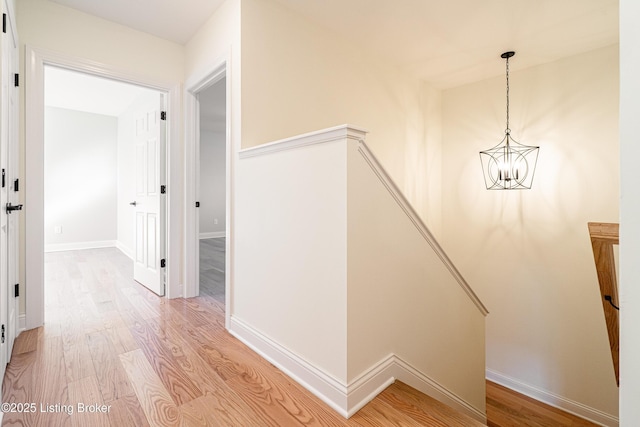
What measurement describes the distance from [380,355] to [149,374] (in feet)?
4.21

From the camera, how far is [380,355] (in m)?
1.54

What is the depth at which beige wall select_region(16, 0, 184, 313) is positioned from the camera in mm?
2193

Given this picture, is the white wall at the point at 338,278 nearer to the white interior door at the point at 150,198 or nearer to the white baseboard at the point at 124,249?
the white interior door at the point at 150,198

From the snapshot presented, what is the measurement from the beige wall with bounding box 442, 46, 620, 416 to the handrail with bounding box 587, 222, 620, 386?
92.8 inches

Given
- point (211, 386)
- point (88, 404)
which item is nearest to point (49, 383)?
point (88, 404)

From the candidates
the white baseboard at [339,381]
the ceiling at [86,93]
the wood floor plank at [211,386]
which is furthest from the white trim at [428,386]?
the ceiling at [86,93]

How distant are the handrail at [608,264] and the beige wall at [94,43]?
3.26 metres

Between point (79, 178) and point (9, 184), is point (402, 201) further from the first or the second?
point (79, 178)

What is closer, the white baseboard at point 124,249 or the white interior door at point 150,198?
the white interior door at point 150,198

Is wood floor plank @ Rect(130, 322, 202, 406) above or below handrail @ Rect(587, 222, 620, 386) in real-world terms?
below

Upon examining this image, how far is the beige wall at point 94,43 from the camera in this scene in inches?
86.4

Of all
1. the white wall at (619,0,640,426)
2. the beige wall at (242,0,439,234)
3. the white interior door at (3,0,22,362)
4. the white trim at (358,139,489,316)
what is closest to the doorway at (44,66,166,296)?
the white interior door at (3,0,22,362)

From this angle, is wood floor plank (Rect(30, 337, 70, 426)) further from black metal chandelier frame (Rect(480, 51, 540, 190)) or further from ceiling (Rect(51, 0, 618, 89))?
black metal chandelier frame (Rect(480, 51, 540, 190))

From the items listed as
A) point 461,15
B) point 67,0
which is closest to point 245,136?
point 67,0
